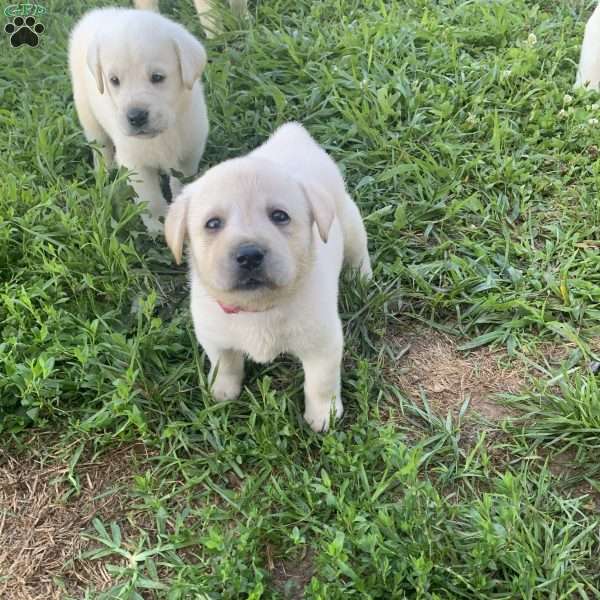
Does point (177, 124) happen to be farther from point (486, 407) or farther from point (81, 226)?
point (486, 407)

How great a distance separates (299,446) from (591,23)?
3.41 metres

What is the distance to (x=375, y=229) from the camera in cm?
394

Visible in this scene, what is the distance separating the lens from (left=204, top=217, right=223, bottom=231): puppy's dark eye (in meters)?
2.47

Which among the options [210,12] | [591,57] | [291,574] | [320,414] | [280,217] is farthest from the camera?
[210,12]

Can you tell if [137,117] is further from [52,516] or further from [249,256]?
[52,516]

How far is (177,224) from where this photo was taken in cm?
255

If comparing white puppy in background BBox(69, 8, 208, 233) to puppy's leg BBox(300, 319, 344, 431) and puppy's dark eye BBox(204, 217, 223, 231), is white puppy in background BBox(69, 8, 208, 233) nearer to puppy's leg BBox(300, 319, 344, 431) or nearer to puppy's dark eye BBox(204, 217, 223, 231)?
puppy's dark eye BBox(204, 217, 223, 231)

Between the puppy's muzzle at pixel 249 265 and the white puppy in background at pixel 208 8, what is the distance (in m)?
3.46

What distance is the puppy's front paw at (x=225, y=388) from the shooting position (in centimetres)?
312

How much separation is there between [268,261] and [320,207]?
0.95 feet

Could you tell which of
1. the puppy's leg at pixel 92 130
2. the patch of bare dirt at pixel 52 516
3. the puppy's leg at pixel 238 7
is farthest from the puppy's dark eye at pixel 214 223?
Answer: the puppy's leg at pixel 238 7

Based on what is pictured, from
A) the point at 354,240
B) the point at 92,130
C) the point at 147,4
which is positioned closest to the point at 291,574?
the point at 354,240

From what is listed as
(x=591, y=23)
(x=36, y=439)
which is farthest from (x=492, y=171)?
(x=36, y=439)

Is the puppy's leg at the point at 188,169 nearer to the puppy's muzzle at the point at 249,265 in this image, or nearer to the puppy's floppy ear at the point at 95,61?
the puppy's floppy ear at the point at 95,61
